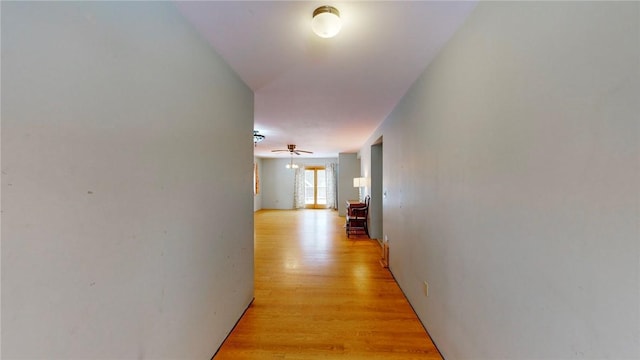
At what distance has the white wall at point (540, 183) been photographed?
67cm

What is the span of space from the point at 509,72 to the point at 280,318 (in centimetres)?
248

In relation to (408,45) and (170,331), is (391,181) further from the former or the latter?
(170,331)

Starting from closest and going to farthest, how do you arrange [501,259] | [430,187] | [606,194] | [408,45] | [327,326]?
[606,194] < [501,259] < [408,45] < [430,187] < [327,326]

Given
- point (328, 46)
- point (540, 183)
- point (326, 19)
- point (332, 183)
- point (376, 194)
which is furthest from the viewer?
point (332, 183)

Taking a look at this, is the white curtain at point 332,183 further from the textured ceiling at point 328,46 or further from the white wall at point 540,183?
the white wall at point 540,183

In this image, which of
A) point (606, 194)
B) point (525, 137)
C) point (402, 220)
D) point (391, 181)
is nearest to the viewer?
point (606, 194)

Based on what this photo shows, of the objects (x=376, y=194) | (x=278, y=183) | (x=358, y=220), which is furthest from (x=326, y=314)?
(x=278, y=183)

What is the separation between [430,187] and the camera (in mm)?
1982

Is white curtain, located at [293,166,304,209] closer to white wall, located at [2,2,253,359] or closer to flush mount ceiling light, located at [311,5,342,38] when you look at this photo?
white wall, located at [2,2,253,359]

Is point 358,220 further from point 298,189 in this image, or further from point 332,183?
point 298,189

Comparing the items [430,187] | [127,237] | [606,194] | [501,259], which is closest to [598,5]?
[606,194]

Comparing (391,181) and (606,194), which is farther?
(391,181)

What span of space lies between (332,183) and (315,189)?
83 cm

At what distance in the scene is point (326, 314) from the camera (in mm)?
2322
